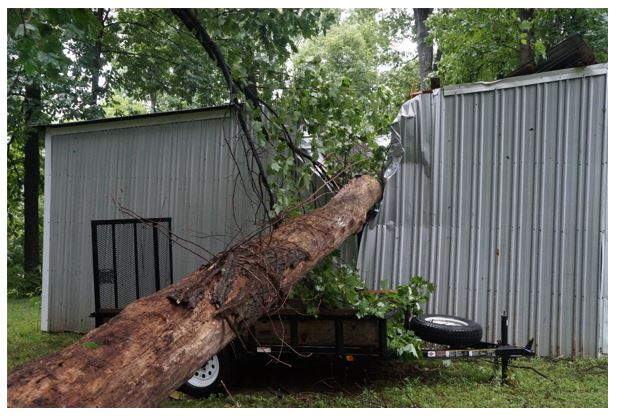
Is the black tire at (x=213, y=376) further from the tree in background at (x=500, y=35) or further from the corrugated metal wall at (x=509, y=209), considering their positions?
the tree in background at (x=500, y=35)

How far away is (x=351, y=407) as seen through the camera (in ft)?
17.1

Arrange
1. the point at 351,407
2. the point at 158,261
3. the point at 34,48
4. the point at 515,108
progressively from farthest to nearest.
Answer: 1. the point at 158,261
2. the point at 515,108
3. the point at 351,407
4. the point at 34,48

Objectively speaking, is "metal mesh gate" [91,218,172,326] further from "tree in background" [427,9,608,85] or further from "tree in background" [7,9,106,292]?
"tree in background" [427,9,608,85]

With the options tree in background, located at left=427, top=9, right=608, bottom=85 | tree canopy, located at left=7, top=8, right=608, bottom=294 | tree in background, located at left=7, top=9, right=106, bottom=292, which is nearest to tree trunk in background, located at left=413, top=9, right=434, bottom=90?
tree canopy, located at left=7, top=8, right=608, bottom=294

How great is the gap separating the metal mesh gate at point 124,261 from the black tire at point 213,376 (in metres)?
2.21

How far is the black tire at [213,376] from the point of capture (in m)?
5.74

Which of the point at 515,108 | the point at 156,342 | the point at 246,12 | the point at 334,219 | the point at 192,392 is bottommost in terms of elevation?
the point at 192,392

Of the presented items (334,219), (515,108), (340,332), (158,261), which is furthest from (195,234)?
(515,108)

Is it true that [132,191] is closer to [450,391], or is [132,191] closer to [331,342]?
[331,342]

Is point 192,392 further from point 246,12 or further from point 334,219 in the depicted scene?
point 246,12

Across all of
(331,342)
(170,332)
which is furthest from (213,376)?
(170,332)

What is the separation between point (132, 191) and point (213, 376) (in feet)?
14.1

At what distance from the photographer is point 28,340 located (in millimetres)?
8875

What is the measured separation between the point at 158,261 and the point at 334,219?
2.93m
